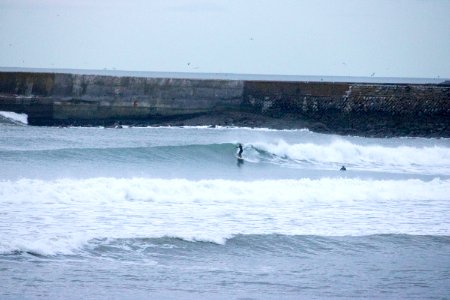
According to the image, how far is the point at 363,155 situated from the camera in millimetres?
22047

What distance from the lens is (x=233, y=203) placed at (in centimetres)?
1194

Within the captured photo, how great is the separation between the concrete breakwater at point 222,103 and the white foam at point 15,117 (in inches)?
8.4

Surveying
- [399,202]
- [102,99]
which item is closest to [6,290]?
[399,202]

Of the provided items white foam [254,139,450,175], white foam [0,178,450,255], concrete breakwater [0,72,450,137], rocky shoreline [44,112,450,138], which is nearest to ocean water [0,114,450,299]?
white foam [0,178,450,255]

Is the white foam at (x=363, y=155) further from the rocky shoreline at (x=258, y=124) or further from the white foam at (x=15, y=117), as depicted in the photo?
the white foam at (x=15, y=117)

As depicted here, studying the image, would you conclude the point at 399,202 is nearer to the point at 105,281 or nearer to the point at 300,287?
the point at 300,287

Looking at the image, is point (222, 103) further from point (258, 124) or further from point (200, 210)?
point (200, 210)

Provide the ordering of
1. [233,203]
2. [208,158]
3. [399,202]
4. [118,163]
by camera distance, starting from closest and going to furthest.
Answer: [233,203] < [399,202] < [118,163] < [208,158]

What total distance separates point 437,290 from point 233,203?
457cm

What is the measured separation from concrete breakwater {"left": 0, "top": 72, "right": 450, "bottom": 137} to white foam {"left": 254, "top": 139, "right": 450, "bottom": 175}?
5963 mm

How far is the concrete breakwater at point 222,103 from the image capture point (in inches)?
1129

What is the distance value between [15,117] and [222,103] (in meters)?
7.21

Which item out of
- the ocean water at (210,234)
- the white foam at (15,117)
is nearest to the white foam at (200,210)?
the ocean water at (210,234)

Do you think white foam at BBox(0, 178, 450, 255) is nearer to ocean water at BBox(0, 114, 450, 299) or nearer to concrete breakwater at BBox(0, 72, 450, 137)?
ocean water at BBox(0, 114, 450, 299)
